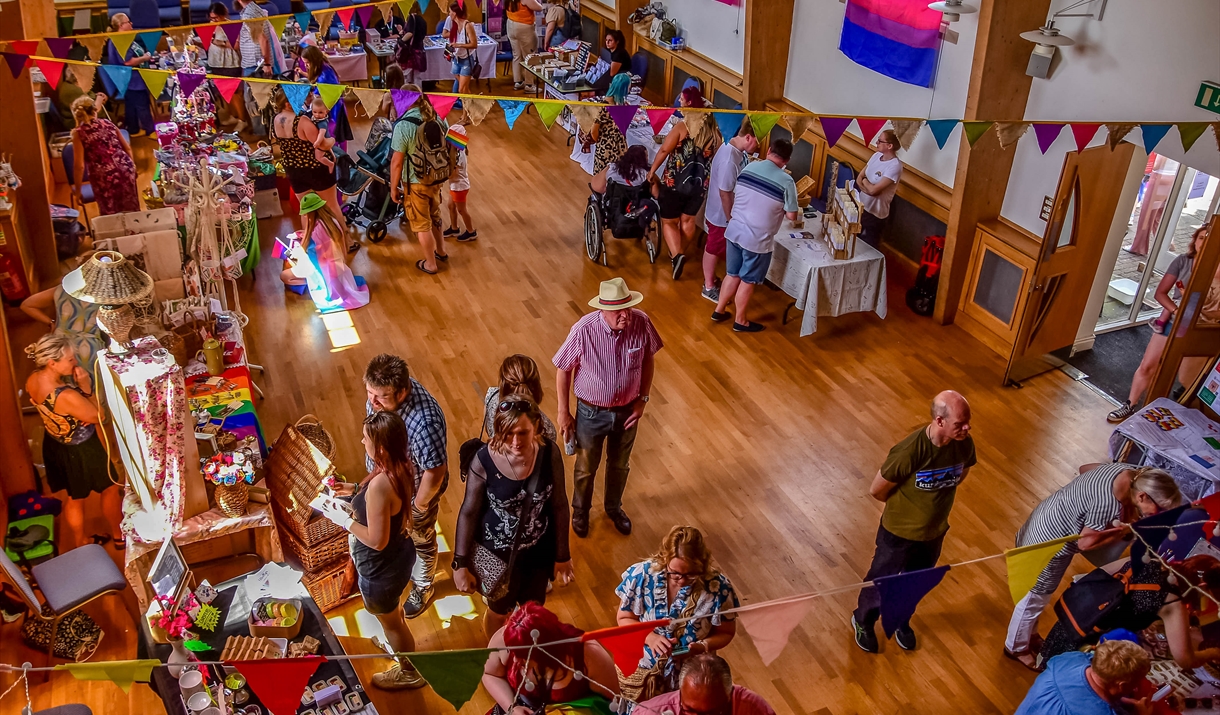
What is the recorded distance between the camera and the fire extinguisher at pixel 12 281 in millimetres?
6980

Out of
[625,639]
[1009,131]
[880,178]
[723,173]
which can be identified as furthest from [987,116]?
[625,639]

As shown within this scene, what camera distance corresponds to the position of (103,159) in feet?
24.7

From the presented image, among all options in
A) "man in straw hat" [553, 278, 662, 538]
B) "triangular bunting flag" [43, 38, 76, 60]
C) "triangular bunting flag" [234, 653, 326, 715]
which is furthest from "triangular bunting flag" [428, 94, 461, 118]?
"triangular bunting flag" [234, 653, 326, 715]

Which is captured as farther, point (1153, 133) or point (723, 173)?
point (723, 173)

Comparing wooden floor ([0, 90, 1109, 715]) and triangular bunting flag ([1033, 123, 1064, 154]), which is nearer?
wooden floor ([0, 90, 1109, 715])

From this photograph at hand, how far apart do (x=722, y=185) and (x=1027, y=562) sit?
406 centimetres

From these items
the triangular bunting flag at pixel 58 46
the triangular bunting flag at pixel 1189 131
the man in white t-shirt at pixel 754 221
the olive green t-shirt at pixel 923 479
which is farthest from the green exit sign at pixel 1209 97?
the triangular bunting flag at pixel 58 46

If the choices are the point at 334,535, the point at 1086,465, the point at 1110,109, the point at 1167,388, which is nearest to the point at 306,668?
the point at 334,535

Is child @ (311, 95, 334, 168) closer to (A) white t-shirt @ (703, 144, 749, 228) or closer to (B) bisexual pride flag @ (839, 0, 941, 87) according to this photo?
(A) white t-shirt @ (703, 144, 749, 228)

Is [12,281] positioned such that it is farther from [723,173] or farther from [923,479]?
[923,479]

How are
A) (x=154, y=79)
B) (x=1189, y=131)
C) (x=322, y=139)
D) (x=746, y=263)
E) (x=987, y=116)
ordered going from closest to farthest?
(x=1189, y=131) < (x=154, y=79) < (x=987, y=116) < (x=746, y=263) < (x=322, y=139)

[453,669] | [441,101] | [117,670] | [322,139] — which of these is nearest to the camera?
[117,670]

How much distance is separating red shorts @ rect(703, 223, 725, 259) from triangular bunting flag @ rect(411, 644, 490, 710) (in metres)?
4.78

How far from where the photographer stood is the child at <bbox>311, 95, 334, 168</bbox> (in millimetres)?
7309
